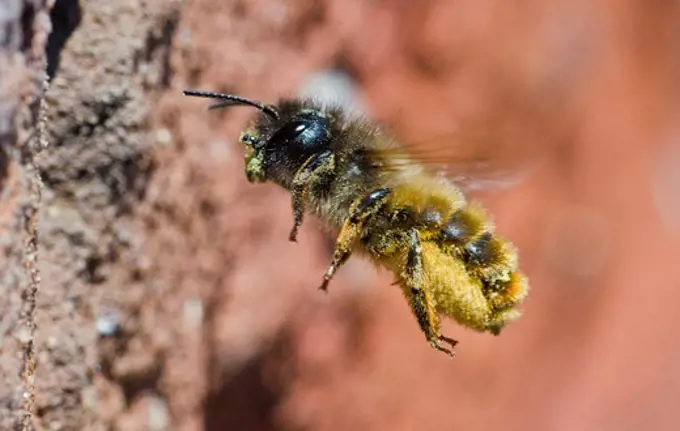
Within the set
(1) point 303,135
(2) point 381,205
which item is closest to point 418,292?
(2) point 381,205

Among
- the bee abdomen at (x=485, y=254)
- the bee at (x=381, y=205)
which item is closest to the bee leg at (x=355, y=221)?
the bee at (x=381, y=205)

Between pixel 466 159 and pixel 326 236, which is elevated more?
pixel 326 236

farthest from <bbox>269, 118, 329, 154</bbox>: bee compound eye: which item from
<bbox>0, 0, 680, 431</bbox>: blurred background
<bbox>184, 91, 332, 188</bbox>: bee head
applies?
<bbox>0, 0, 680, 431</bbox>: blurred background

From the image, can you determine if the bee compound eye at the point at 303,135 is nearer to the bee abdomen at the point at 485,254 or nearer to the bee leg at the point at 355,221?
the bee leg at the point at 355,221

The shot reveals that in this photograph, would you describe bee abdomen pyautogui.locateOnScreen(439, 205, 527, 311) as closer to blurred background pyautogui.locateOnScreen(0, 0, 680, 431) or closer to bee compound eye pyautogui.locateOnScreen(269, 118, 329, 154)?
blurred background pyautogui.locateOnScreen(0, 0, 680, 431)

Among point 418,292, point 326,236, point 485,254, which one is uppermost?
point 326,236

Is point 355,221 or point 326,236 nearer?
point 355,221

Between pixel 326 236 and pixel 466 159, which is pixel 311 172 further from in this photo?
pixel 326 236
